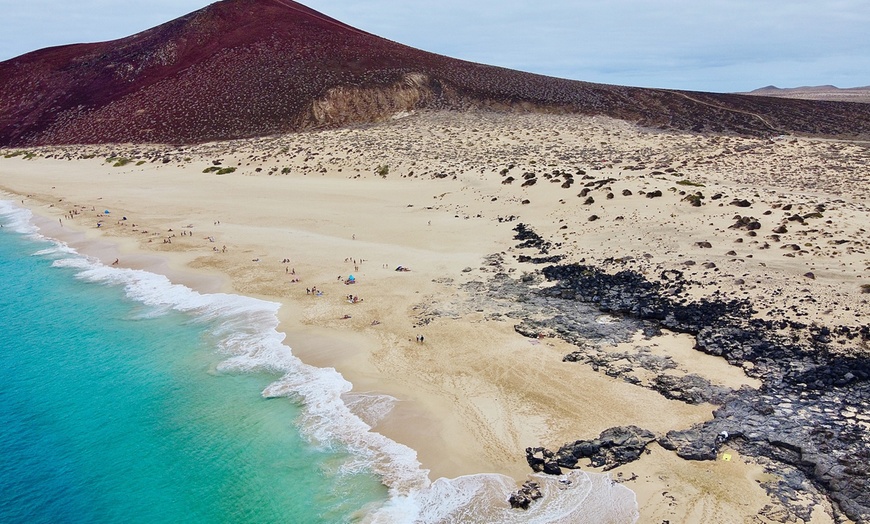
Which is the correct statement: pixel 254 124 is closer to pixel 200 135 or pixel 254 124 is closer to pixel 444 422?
pixel 200 135

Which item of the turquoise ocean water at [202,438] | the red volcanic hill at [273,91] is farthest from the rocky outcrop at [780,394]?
the red volcanic hill at [273,91]

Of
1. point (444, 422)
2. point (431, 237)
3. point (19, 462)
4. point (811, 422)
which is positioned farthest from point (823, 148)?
point (19, 462)

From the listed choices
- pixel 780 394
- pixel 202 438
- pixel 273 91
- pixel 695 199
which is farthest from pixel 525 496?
pixel 273 91

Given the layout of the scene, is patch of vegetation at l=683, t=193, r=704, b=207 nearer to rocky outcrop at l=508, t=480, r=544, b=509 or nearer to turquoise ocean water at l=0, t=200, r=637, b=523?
turquoise ocean water at l=0, t=200, r=637, b=523

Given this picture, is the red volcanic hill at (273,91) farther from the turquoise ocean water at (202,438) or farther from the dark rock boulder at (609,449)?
the dark rock boulder at (609,449)

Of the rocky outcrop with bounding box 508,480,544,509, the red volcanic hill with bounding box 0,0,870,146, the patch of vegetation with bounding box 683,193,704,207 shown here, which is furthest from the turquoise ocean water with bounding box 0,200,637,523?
the red volcanic hill with bounding box 0,0,870,146
